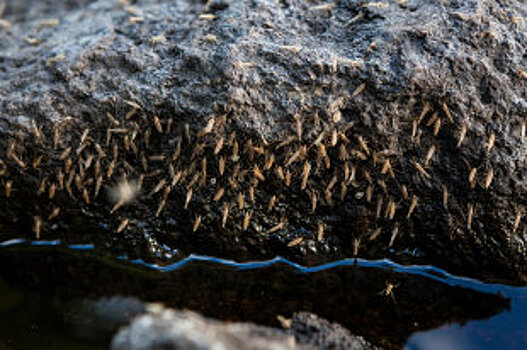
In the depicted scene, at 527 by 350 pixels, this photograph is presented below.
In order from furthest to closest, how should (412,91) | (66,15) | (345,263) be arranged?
(66,15)
(345,263)
(412,91)

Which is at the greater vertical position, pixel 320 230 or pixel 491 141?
pixel 491 141

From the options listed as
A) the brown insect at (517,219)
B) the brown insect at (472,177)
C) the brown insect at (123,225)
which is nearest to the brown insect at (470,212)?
the brown insect at (472,177)

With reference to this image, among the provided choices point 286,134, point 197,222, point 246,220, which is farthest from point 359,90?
point 197,222

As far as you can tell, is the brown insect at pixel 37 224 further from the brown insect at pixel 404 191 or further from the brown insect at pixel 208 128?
the brown insect at pixel 404 191

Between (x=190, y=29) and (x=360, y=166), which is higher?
(x=190, y=29)

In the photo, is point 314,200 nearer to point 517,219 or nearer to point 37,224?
point 517,219

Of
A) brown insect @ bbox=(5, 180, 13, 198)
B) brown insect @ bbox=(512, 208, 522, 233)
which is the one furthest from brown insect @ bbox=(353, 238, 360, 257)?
brown insect @ bbox=(5, 180, 13, 198)

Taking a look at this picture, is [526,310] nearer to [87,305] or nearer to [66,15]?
[87,305]

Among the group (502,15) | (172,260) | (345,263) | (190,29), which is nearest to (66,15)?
(190,29)
